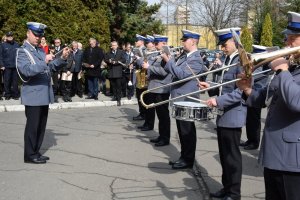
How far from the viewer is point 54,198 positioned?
16.3ft

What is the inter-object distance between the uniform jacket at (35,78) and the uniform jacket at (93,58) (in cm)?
781

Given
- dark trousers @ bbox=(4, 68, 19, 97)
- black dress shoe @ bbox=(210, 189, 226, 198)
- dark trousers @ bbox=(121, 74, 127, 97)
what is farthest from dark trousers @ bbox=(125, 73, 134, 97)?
black dress shoe @ bbox=(210, 189, 226, 198)

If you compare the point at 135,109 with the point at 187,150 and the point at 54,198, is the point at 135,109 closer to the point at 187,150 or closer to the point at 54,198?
the point at 187,150

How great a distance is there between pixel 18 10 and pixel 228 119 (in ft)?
37.8

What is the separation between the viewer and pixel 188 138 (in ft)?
20.5

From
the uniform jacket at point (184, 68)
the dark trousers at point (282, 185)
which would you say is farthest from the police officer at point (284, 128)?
the uniform jacket at point (184, 68)

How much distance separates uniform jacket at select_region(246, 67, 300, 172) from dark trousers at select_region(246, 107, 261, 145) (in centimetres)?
477

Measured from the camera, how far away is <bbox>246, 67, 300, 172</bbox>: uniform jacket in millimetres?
2855

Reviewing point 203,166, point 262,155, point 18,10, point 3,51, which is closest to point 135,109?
point 3,51

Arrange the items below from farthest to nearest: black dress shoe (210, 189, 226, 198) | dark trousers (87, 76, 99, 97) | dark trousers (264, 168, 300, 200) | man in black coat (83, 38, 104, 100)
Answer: dark trousers (87, 76, 99, 97) < man in black coat (83, 38, 104, 100) < black dress shoe (210, 189, 226, 198) < dark trousers (264, 168, 300, 200)

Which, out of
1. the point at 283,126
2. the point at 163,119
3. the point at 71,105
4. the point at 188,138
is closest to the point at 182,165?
the point at 188,138

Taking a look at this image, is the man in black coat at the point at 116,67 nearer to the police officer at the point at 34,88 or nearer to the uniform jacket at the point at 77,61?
the uniform jacket at the point at 77,61

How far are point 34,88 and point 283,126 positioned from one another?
415 centimetres

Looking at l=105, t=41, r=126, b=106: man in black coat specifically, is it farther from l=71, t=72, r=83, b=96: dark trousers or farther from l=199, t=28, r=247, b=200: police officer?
l=199, t=28, r=247, b=200: police officer
